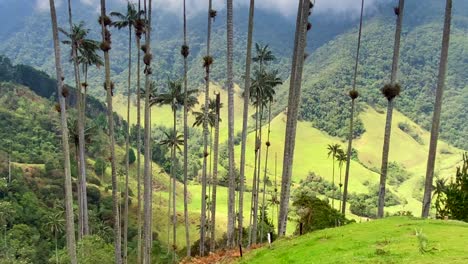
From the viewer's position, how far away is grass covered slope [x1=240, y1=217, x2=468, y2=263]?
1461 cm

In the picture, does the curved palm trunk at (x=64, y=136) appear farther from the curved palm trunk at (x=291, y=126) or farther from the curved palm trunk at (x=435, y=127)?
the curved palm trunk at (x=435, y=127)

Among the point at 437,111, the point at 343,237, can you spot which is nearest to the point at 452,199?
the point at 437,111

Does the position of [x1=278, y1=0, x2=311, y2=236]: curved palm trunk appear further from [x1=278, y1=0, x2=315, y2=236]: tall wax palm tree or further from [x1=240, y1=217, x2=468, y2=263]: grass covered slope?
[x1=240, y1=217, x2=468, y2=263]: grass covered slope

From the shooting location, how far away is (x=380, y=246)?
16.8m

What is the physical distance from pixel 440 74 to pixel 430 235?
51.3 feet

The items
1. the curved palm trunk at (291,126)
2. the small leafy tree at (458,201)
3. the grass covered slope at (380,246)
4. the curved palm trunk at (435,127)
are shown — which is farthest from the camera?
the small leafy tree at (458,201)

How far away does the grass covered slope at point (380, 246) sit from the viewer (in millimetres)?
14609

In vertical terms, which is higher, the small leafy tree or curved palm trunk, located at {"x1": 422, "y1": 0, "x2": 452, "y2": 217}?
curved palm trunk, located at {"x1": 422, "y1": 0, "x2": 452, "y2": 217}

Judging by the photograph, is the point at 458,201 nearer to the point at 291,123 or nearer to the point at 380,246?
the point at 291,123

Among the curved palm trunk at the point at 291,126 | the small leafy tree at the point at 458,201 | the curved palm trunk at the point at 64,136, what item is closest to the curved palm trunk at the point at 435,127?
the small leafy tree at the point at 458,201

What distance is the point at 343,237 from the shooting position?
66.1 ft

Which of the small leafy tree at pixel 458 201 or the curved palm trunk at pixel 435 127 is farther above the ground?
the curved palm trunk at pixel 435 127

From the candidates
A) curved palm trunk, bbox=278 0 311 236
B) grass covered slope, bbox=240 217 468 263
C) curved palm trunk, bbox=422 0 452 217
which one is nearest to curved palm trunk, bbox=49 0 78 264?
grass covered slope, bbox=240 217 468 263

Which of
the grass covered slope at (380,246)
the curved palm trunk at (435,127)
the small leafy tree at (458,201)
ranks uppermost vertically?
the curved palm trunk at (435,127)
